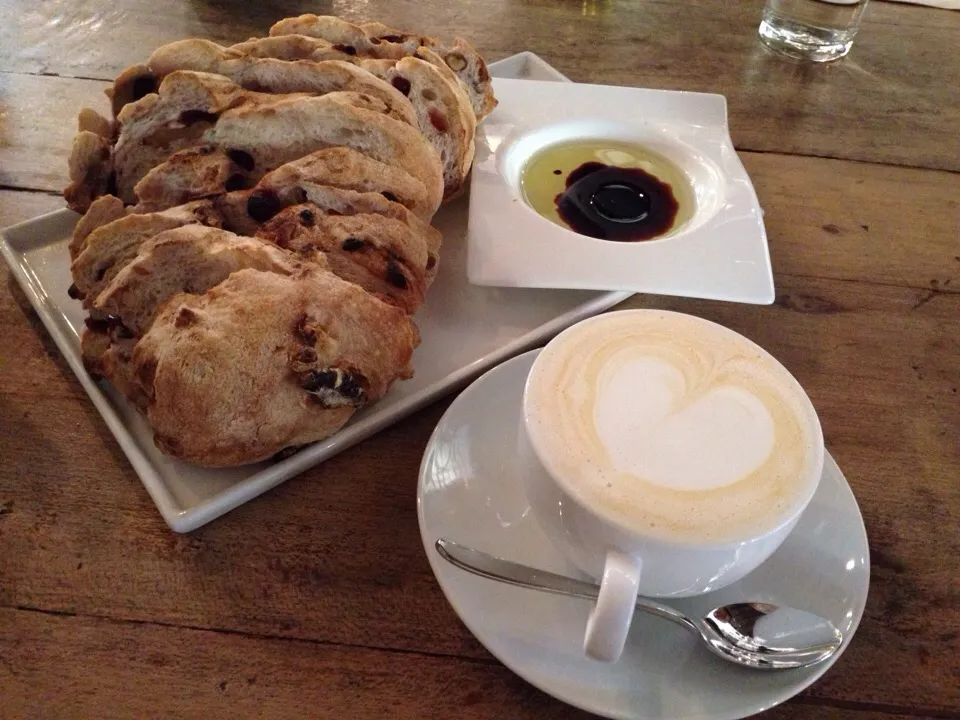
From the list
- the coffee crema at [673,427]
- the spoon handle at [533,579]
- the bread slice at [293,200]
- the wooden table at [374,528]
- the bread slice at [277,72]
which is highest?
the bread slice at [277,72]

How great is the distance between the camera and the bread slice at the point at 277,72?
1095 mm

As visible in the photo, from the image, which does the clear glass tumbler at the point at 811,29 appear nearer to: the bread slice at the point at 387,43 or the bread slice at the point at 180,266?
the bread slice at the point at 387,43

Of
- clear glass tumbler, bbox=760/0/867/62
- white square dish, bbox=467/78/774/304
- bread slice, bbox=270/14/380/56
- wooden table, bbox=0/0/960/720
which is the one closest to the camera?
wooden table, bbox=0/0/960/720

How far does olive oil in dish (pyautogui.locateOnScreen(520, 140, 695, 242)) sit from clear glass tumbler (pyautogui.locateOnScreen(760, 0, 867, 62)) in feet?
2.36

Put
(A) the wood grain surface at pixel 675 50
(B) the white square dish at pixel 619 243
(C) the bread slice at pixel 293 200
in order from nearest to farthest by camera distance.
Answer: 1. (C) the bread slice at pixel 293 200
2. (B) the white square dish at pixel 619 243
3. (A) the wood grain surface at pixel 675 50

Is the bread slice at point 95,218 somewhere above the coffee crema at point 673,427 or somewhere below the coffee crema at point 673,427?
below

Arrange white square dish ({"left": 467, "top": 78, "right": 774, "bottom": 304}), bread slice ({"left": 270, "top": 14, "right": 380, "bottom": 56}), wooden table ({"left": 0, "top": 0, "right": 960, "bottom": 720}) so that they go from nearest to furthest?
wooden table ({"left": 0, "top": 0, "right": 960, "bottom": 720}) < white square dish ({"left": 467, "top": 78, "right": 774, "bottom": 304}) < bread slice ({"left": 270, "top": 14, "right": 380, "bottom": 56})

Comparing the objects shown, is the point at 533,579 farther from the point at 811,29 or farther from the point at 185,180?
the point at 811,29

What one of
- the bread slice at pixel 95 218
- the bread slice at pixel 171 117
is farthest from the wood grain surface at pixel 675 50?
the bread slice at pixel 95 218

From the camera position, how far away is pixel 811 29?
183 centimetres

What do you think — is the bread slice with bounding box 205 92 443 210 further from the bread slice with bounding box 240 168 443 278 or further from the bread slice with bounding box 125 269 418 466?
the bread slice with bounding box 125 269 418 466

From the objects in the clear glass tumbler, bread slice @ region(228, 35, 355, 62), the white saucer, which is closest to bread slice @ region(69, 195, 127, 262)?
bread slice @ region(228, 35, 355, 62)

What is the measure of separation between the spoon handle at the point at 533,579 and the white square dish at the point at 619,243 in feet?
1.53

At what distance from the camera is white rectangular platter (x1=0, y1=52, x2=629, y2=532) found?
2.77 feet
